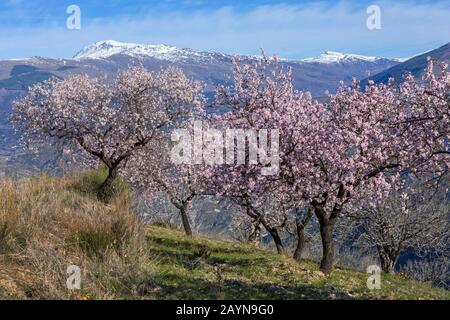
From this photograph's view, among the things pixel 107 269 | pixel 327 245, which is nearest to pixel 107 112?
pixel 327 245

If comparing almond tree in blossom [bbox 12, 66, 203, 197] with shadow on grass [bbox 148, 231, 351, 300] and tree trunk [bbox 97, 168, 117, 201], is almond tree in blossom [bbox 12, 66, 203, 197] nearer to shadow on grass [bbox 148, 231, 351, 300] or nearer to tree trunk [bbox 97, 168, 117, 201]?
tree trunk [bbox 97, 168, 117, 201]

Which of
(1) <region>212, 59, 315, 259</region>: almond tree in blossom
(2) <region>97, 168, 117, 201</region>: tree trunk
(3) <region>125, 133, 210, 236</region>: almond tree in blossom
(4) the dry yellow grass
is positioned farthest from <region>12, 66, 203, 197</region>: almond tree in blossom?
(4) the dry yellow grass

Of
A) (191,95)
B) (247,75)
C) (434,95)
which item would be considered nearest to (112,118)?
(191,95)

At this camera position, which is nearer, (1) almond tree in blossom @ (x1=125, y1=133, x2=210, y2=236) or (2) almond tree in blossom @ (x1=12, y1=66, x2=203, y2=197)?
(2) almond tree in blossom @ (x1=12, y1=66, x2=203, y2=197)

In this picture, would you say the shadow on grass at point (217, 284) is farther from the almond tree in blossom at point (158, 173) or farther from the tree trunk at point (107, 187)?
the almond tree in blossom at point (158, 173)

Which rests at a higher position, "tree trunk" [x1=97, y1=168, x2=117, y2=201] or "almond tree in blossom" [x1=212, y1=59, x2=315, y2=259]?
"almond tree in blossom" [x1=212, y1=59, x2=315, y2=259]

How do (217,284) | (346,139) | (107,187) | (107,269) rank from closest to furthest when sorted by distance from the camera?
(107,269) < (217,284) < (346,139) < (107,187)

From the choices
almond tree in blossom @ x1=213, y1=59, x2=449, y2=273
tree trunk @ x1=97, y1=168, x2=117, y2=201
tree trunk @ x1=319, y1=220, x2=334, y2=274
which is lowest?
tree trunk @ x1=319, y1=220, x2=334, y2=274

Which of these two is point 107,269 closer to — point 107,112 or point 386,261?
point 107,112

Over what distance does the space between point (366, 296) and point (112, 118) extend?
23.6 m

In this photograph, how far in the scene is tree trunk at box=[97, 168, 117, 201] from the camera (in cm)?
2792

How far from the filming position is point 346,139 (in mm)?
17000

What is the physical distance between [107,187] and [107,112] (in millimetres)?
5662

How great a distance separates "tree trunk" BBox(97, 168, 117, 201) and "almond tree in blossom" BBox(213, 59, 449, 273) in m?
10.7
